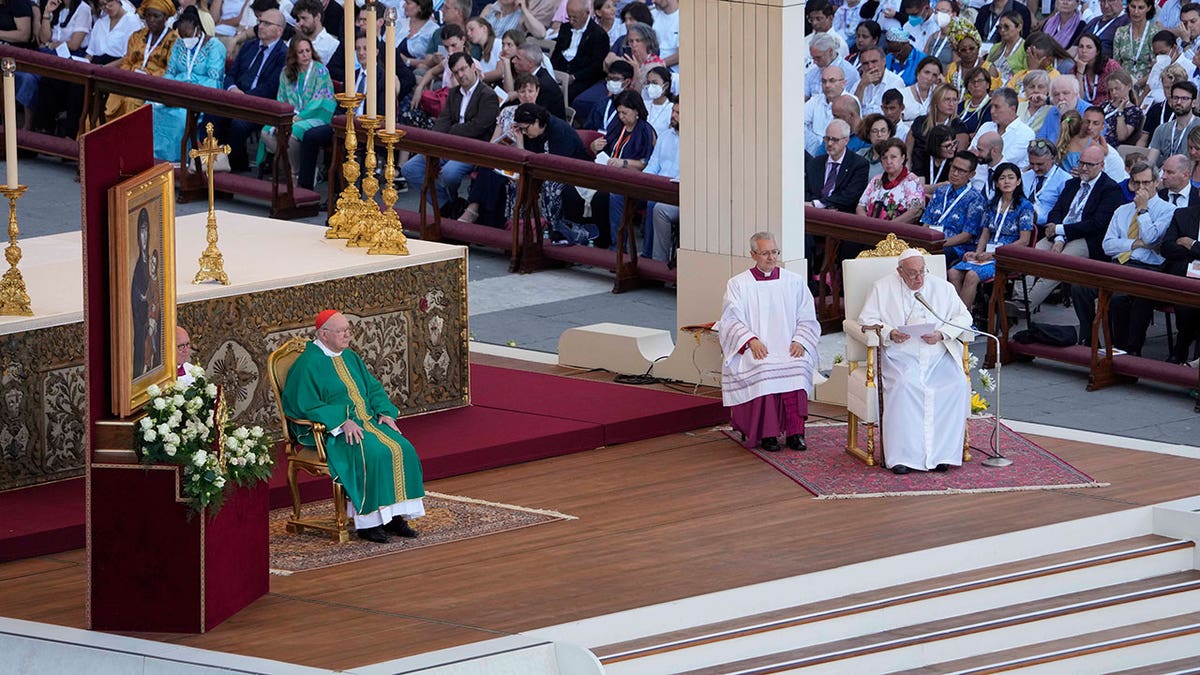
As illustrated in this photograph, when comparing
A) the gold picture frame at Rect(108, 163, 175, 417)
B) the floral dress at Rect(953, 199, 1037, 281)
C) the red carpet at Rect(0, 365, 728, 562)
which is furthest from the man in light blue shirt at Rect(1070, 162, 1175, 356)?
the gold picture frame at Rect(108, 163, 175, 417)

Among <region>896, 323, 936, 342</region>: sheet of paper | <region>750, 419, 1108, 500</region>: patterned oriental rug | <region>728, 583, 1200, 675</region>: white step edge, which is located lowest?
<region>728, 583, 1200, 675</region>: white step edge

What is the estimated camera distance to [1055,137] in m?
15.5

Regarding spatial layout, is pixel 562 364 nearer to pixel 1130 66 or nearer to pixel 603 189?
pixel 603 189

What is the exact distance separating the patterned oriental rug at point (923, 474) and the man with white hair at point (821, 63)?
546cm

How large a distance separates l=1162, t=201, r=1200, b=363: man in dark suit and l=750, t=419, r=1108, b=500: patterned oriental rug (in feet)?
6.95

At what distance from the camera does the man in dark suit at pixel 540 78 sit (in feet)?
55.2

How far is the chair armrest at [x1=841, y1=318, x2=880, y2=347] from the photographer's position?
1144cm

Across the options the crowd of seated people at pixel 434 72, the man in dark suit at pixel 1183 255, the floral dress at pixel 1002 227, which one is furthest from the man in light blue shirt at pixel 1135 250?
the crowd of seated people at pixel 434 72

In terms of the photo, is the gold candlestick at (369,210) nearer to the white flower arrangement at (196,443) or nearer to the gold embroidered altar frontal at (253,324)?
the gold embroidered altar frontal at (253,324)

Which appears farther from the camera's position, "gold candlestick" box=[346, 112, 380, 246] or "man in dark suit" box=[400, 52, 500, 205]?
"man in dark suit" box=[400, 52, 500, 205]

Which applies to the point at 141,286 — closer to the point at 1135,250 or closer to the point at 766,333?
the point at 766,333

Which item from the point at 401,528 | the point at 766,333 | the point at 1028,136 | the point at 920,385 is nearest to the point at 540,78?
the point at 1028,136

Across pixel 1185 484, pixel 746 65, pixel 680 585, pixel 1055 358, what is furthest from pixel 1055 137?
pixel 680 585

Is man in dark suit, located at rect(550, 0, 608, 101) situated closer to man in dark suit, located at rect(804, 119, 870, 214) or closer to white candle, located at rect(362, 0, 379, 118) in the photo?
man in dark suit, located at rect(804, 119, 870, 214)
